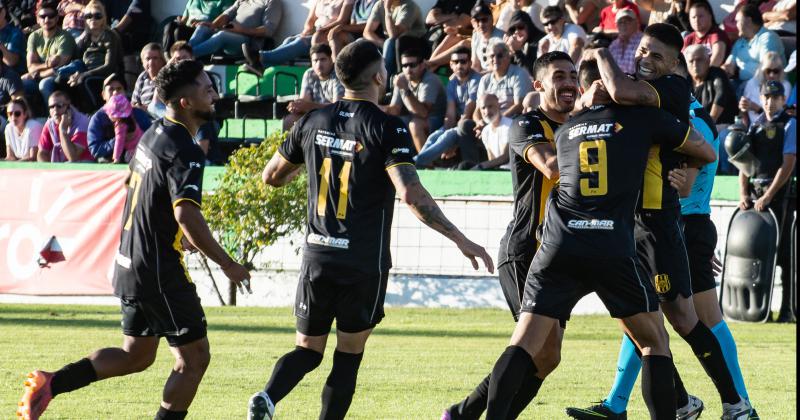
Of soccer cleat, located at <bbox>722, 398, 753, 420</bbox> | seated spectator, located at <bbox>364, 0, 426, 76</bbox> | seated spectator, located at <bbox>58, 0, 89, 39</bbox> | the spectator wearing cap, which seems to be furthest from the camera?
seated spectator, located at <bbox>58, 0, 89, 39</bbox>

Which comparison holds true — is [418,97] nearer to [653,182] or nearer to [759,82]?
[759,82]

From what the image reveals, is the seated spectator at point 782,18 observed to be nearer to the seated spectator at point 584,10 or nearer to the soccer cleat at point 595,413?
the seated spectator at point 584,10

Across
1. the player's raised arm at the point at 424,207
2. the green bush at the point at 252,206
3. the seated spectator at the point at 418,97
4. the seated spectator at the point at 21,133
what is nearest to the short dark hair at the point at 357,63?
the player's raised arm at the point at 424,207

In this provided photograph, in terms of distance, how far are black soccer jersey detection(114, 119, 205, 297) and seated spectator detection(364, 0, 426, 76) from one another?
11687mm

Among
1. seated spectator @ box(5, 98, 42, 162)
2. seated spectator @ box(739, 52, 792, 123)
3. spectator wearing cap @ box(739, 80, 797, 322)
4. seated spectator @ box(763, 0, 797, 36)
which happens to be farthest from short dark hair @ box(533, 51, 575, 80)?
seated spectator @ box(5, 98, 42, 162)

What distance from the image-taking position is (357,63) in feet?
22.7

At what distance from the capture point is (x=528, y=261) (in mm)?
7438

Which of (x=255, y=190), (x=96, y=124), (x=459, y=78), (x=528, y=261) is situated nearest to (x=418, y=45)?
(x=459, y=78)

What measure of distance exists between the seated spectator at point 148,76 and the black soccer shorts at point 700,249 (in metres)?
12.3

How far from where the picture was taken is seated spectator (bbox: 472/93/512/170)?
53.9ft

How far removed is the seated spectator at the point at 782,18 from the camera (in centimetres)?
1720

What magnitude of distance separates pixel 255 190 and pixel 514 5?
4800mm

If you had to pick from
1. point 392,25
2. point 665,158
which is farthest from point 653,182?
point 392,25

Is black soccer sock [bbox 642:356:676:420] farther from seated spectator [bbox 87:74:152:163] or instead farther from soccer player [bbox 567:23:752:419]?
seated spectator [bbox 87:74:152:163]
